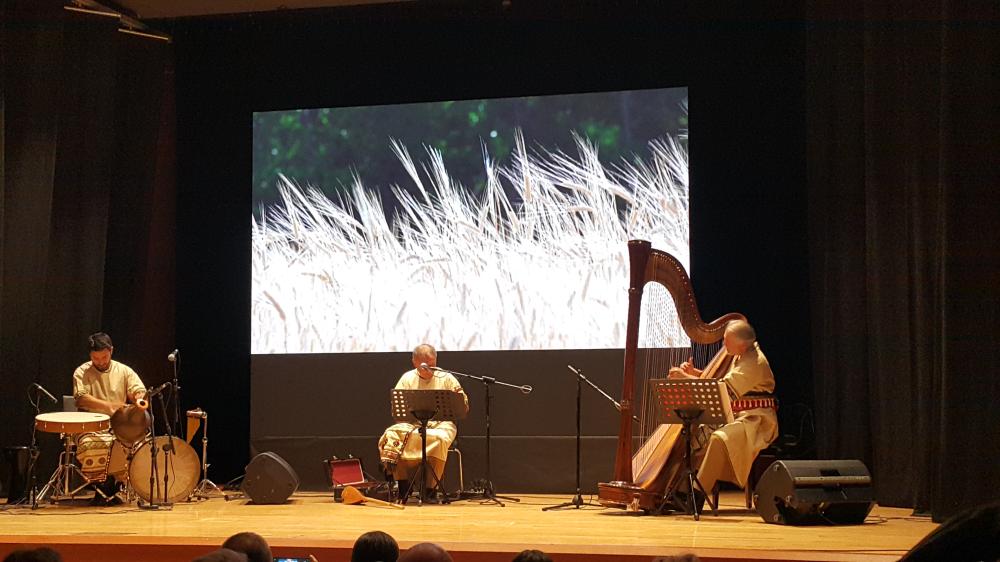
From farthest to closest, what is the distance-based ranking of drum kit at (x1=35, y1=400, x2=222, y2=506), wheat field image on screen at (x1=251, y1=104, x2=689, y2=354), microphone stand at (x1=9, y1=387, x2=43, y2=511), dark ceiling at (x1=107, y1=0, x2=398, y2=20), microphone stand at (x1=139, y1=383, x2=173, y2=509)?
dark ceiling at (x1=107, y1=0, x2=398, y2=20), wheat field image on screen at (x1=251, y1=104, x2=689, y2=354), microphone stand at (x1=9, y1=387, x2=43, y2=511), drum kit at (x1=35, y1=400, x2=222, y2=506), microphone stand at (x1=139, y1=383, x2=173, y2=509)

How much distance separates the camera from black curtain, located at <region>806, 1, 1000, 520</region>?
18.1 feet

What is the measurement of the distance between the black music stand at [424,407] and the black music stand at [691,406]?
1604mm

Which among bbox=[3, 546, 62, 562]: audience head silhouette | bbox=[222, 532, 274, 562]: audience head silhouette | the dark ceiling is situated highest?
the dark ceiling

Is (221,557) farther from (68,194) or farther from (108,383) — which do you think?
(68,194)

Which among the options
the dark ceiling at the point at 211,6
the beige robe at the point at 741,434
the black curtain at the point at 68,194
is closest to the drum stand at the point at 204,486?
the black curtain at the point at 68,194

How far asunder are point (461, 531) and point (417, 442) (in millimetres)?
2086

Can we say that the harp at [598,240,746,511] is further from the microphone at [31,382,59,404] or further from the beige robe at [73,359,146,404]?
the microphone at [31,382,59,404]

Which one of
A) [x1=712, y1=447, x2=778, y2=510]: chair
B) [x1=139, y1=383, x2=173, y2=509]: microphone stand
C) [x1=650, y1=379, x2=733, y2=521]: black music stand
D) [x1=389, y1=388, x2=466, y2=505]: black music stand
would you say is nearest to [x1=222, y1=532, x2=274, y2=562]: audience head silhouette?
[x1=650, y1=379, x2=733, y2=521]: black music stand

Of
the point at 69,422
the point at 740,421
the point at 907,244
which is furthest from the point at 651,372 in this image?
the point at 69,422

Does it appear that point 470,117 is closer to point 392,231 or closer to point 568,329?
point 392,231

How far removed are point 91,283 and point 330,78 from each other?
8.46 feet

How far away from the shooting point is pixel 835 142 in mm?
7426

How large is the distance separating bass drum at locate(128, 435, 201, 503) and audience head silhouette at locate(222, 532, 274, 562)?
479 centimetres

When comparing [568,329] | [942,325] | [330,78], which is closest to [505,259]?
[568,329]
